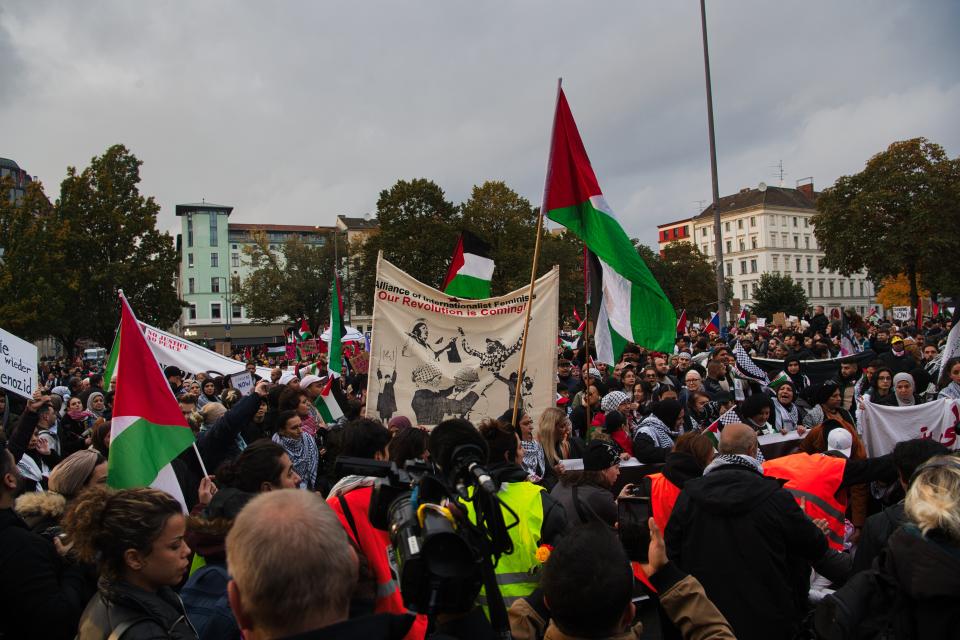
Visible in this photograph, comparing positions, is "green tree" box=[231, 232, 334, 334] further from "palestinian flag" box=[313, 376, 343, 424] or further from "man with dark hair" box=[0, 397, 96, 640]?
"man with dark hair" box=[0, 397, 96, 640]

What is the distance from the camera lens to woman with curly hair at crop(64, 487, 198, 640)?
2.60 meters

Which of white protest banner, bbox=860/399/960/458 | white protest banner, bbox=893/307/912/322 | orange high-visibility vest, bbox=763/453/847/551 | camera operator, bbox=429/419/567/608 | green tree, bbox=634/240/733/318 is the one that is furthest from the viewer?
green tree, bbox=634/240/733/318

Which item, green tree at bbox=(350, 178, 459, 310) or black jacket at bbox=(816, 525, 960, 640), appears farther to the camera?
green tree at bbox=(350, 178, 459, 310)

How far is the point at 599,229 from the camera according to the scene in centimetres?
729

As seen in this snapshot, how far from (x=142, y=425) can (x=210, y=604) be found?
2093mm

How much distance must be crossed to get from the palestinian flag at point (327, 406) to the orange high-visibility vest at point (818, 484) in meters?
6.46

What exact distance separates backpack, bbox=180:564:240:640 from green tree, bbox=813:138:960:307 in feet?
154

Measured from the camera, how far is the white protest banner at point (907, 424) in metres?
6.76

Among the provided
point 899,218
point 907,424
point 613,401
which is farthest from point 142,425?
point 899,218

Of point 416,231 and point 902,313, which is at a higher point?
point 416,231

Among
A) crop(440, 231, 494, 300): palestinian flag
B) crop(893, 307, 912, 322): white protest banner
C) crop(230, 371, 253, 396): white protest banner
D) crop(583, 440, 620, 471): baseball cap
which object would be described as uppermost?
crop(893, 307, 912, 322): white protest banner

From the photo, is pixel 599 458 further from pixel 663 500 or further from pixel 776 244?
pixel 776 244

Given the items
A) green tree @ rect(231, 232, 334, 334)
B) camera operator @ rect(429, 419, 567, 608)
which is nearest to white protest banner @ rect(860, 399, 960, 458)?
camera operator @ rect(429, 419, 567, 608)

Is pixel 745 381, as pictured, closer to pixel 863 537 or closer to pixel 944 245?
pixel 863 537
